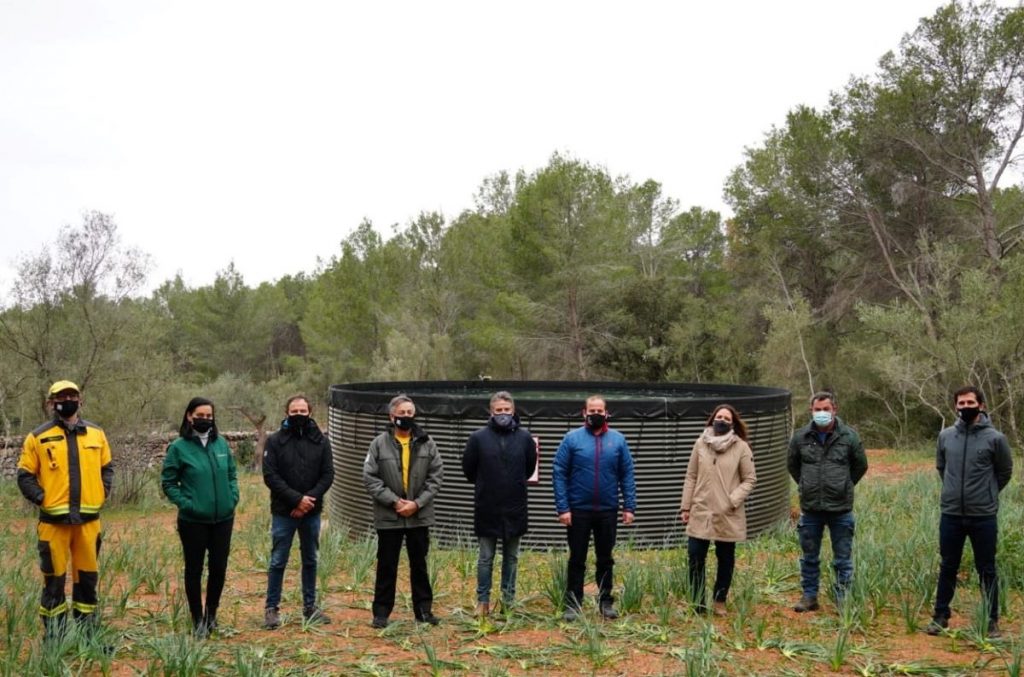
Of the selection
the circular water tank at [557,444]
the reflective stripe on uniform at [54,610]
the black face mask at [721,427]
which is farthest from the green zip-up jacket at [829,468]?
the reflective stripe on uniform at [54,610]

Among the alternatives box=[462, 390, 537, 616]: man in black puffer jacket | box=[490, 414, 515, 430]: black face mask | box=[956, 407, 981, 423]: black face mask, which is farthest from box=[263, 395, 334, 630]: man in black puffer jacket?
box=[956, 407, 981, 423]: black face mask

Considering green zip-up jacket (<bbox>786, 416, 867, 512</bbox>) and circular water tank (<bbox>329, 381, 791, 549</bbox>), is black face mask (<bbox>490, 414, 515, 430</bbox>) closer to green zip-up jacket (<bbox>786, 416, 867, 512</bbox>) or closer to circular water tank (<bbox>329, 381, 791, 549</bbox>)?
green zip-up jacket (<bbox>786, 416, 867, 512</bbox>)

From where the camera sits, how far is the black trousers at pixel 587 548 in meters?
5.70

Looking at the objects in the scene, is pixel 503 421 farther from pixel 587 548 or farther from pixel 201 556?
pixel 201 556

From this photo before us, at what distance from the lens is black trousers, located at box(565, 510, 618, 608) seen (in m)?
5.70

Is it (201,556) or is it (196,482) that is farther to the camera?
(201,556)

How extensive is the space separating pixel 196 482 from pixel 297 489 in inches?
23.5

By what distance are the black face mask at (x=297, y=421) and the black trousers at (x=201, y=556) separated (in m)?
0.64

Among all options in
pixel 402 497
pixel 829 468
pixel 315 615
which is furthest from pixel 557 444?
pixel 315 615

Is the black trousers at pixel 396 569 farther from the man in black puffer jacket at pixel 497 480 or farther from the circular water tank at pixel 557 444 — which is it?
the circular water tank at pixel 557 444

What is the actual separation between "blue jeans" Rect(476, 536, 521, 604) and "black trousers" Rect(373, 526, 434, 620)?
34 centimetres

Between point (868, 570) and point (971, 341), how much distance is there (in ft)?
44.5

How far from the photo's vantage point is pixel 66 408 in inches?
194

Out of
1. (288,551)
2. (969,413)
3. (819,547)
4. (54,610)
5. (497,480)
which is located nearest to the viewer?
(54,610)
